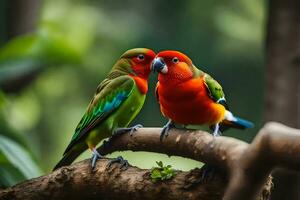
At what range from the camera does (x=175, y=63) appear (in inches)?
99.5

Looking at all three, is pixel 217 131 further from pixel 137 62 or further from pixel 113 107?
pixel 113 107

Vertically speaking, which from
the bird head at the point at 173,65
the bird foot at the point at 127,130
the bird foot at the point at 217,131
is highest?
the bird head at the point at 173,65

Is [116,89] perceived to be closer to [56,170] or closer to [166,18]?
[56,170]

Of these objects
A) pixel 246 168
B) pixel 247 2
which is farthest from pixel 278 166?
pixel 247 2

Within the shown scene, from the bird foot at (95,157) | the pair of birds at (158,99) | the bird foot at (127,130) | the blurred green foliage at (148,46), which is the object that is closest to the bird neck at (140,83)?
the pair of birds at (158,99)

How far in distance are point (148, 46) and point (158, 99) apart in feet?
19.8

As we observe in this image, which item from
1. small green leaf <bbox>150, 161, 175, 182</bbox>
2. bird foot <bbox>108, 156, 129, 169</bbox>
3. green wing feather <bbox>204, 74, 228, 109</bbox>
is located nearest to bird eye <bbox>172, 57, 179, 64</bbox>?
green wing feather <bbox>204, 74, 228, 109</bbox>

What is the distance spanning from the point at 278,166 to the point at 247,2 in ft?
23.8

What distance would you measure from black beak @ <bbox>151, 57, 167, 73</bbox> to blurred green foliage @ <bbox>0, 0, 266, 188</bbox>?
601 centimetres

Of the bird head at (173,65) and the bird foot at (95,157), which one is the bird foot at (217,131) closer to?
the bird head at (173,65)

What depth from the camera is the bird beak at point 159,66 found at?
98.7 inches

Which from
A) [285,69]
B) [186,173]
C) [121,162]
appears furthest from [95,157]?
[285,69]

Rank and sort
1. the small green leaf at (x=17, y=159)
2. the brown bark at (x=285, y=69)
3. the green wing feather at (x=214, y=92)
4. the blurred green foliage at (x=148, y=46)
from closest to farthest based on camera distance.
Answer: the green wing feather at (x=214, y=92), the small green leaf at (x=17, y=159), the brown bark at (x=285, y=69), the blurred green foliage at (x=148, y=46)

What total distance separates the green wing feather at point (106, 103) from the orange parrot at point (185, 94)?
15.0 inches
